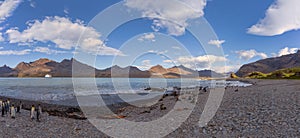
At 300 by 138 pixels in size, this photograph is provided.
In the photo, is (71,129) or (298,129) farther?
(71,129)

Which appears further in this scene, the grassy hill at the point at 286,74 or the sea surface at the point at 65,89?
the grassy hill at the point at 286,74

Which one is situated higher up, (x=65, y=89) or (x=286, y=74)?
(x=286, y=74)

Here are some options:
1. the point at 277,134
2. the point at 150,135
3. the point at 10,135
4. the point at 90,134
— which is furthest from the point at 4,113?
the point at 277,134

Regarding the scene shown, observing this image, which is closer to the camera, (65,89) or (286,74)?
(65,89)

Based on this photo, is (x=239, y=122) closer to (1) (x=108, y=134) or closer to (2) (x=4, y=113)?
(1) (x=108, y=134)

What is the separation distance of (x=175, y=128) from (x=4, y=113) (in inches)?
550

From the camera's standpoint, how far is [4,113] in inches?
706

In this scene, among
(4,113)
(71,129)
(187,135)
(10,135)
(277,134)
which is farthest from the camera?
(4,113)

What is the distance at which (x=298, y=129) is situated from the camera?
9477 mm

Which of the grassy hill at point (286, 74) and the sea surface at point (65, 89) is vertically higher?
the grassy hill at point (286, 74)

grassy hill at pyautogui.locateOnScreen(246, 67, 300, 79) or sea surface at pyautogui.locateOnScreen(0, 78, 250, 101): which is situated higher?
grassy hill at pyautogui.locateOnScreen(246, 67, 300, 79)

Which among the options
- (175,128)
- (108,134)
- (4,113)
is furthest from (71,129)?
(4,113)

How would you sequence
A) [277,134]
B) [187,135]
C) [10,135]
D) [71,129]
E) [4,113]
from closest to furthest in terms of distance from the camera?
[277,134] → [187,135] → [10,135] → [71,129] → [4,113]

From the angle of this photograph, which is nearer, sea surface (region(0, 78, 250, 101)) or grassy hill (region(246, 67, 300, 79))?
sea surface (region(0, 78, 250, 101))
